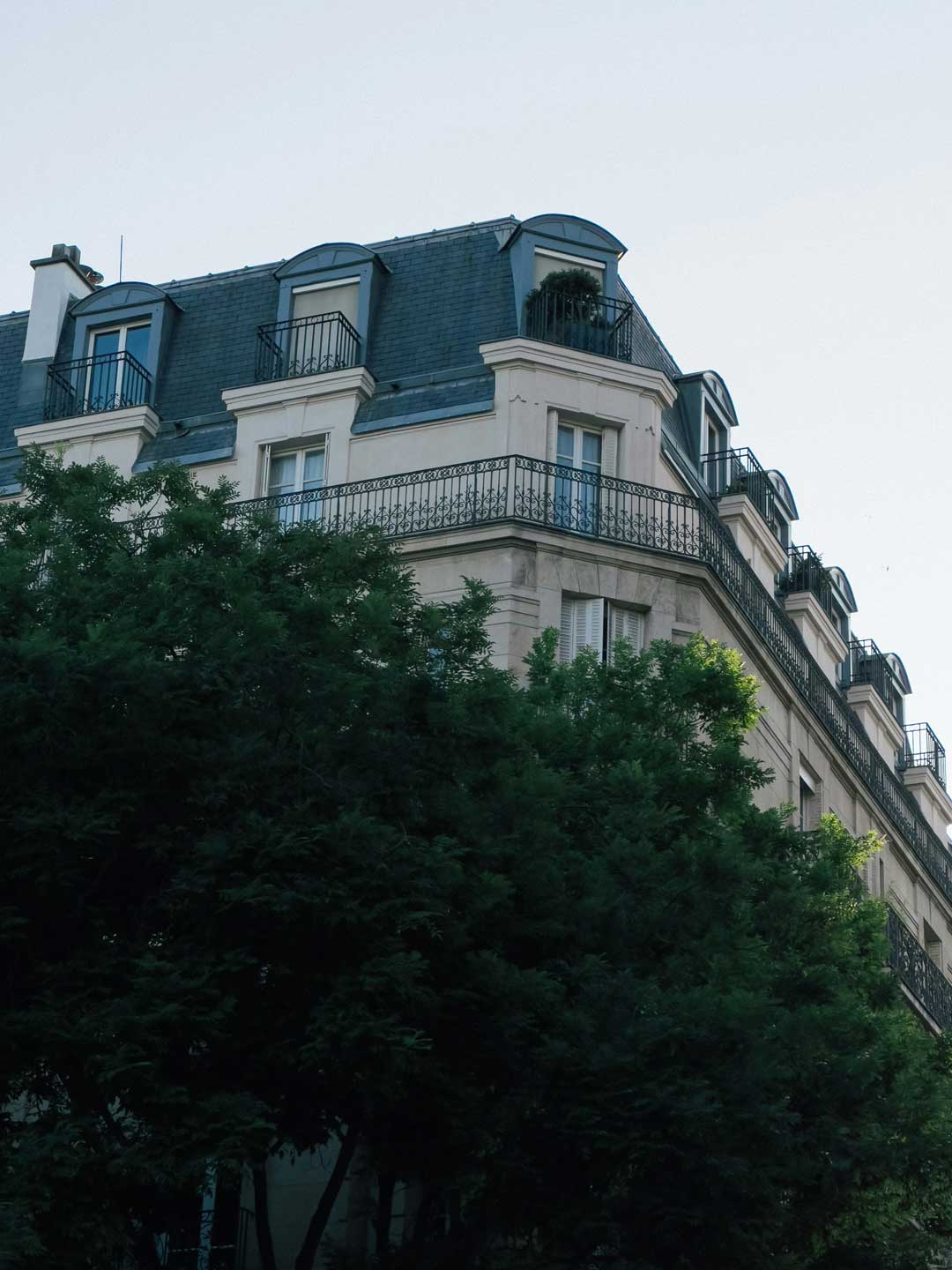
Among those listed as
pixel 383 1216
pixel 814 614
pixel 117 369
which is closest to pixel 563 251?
pixel 117 369

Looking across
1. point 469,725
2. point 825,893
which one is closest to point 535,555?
point 825,893

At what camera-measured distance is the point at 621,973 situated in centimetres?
1970

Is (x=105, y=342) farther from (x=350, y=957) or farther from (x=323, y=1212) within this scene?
(x=350, y=957)

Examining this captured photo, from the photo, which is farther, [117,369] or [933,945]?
[933,945]

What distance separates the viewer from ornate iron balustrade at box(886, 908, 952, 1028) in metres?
37.4

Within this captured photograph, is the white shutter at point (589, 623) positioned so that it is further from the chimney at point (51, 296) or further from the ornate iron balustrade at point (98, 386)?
the chimney at point (51, 296)

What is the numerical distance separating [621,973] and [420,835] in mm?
1968

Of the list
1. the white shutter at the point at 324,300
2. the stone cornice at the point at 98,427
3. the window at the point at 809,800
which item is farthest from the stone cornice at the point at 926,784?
the stone cornice at the point at 98,427

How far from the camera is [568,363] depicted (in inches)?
1270

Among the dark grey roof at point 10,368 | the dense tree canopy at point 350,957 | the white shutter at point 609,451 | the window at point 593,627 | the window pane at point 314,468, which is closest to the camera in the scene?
the dense tree canopy at point 350,957

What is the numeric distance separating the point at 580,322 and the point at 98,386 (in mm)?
7138

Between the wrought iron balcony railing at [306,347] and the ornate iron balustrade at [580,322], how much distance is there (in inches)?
100

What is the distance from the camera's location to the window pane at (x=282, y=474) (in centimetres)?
3303

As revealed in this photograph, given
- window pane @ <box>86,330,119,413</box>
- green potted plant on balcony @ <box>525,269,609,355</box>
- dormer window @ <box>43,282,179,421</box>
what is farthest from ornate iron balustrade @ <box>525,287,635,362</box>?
window pane @ <box>86,330,119,413</box>
